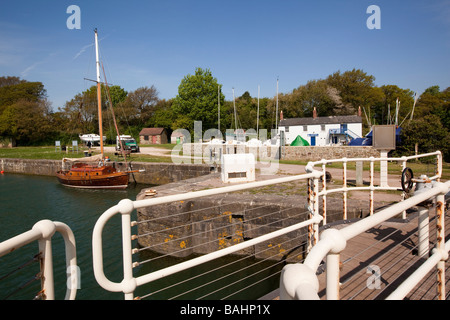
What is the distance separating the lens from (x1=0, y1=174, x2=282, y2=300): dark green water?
7.32 m

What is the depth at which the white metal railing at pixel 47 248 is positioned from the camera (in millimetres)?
1646

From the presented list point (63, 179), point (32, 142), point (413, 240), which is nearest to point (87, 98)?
point (32, 142)

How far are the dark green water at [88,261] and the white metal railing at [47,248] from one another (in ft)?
0.45

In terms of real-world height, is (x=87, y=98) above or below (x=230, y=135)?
above

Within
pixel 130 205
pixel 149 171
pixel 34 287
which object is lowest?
pixel 34 287

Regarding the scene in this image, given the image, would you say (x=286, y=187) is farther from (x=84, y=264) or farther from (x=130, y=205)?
(x=130, y=205)

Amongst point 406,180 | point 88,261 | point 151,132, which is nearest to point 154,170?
point 88,261

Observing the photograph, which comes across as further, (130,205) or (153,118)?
(153,118)

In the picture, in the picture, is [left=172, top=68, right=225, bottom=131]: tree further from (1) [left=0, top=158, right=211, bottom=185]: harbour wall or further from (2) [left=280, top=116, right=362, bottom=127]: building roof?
(1) [left=0, top=158, right=211, bottom=185]: harbour wall

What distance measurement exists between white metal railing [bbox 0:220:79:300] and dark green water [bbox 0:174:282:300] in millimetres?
137

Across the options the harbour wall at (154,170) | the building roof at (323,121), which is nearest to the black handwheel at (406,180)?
the harbour wall at (154,170)

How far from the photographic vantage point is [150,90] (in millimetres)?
64500
